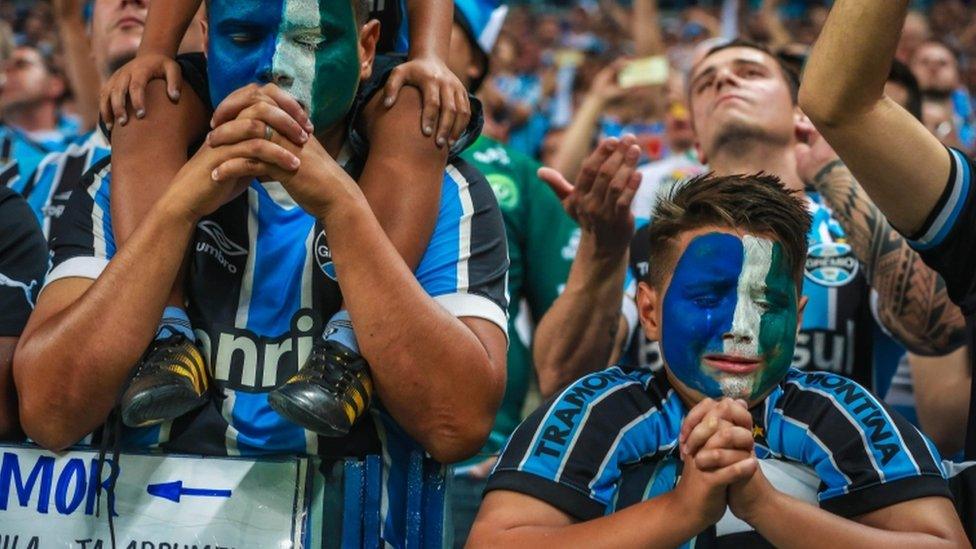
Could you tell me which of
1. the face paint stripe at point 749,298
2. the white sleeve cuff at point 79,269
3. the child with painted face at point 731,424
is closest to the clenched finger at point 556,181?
the child with painted face at point 731,424

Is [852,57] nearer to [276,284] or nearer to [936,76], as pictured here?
[276,284]

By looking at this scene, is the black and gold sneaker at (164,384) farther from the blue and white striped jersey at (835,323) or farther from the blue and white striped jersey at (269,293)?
the blue and white striped jersey at (835,323)

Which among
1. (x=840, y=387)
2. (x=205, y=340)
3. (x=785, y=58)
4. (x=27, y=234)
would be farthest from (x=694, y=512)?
(x=785, y=58)

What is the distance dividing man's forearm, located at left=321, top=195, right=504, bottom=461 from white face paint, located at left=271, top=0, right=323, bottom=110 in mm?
254

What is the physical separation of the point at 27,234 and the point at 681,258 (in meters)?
1.28

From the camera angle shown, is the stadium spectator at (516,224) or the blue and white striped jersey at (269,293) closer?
the blue and white striped jersey at (269,293)

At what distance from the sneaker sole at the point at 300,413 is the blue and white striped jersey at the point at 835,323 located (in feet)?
5.06

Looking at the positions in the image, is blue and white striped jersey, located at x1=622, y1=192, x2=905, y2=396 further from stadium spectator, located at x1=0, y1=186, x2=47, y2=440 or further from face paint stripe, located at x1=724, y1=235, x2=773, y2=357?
stadium spectator, located at x1=0, y1=186, x2=47, y2=440

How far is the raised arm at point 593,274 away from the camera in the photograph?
2934mm

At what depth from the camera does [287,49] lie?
231 centimetres

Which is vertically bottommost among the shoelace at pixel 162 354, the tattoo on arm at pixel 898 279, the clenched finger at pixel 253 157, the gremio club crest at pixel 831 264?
the gremio club crest at pixel 831 264

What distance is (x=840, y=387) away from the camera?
2.27 meters

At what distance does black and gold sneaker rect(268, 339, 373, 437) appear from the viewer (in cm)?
207

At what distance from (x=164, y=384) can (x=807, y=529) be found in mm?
1004
